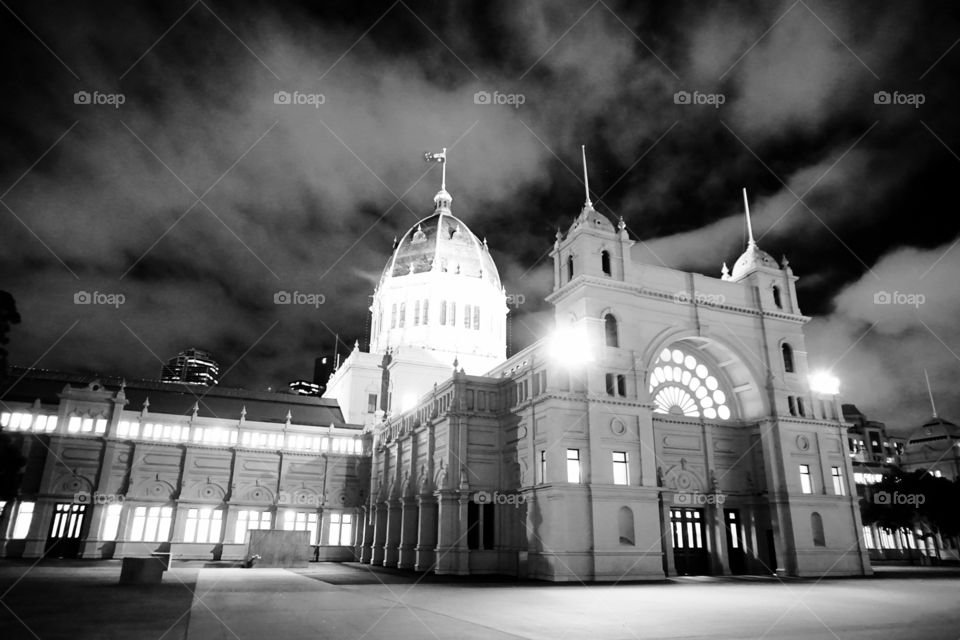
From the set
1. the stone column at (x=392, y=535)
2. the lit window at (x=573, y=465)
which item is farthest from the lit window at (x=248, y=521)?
the lit window at (x=573, y=465)

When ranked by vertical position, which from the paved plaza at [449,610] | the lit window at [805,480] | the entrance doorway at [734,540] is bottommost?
the paved plaza at [449,610]

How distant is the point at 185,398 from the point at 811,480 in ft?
179

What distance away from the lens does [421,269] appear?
72875 mm

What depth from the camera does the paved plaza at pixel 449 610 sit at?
547 inches

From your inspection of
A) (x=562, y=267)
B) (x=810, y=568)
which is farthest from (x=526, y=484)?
(x=810, y=568)

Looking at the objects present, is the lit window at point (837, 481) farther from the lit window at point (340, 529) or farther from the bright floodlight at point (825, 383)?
the lit window at point (340, 529)

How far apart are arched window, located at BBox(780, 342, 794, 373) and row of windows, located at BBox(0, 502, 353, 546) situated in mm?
39434

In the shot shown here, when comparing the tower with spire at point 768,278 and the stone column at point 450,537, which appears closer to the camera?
the stone column at point 450,537

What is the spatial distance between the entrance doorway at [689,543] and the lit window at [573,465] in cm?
860

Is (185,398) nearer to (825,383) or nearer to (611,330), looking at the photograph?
(611,330)

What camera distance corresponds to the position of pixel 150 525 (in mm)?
53562

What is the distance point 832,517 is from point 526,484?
20284 millimetres

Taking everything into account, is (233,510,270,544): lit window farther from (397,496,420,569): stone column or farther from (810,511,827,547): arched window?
(810,511,827,547): arched window

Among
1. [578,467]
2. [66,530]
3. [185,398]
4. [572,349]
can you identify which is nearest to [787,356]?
[572,349]
